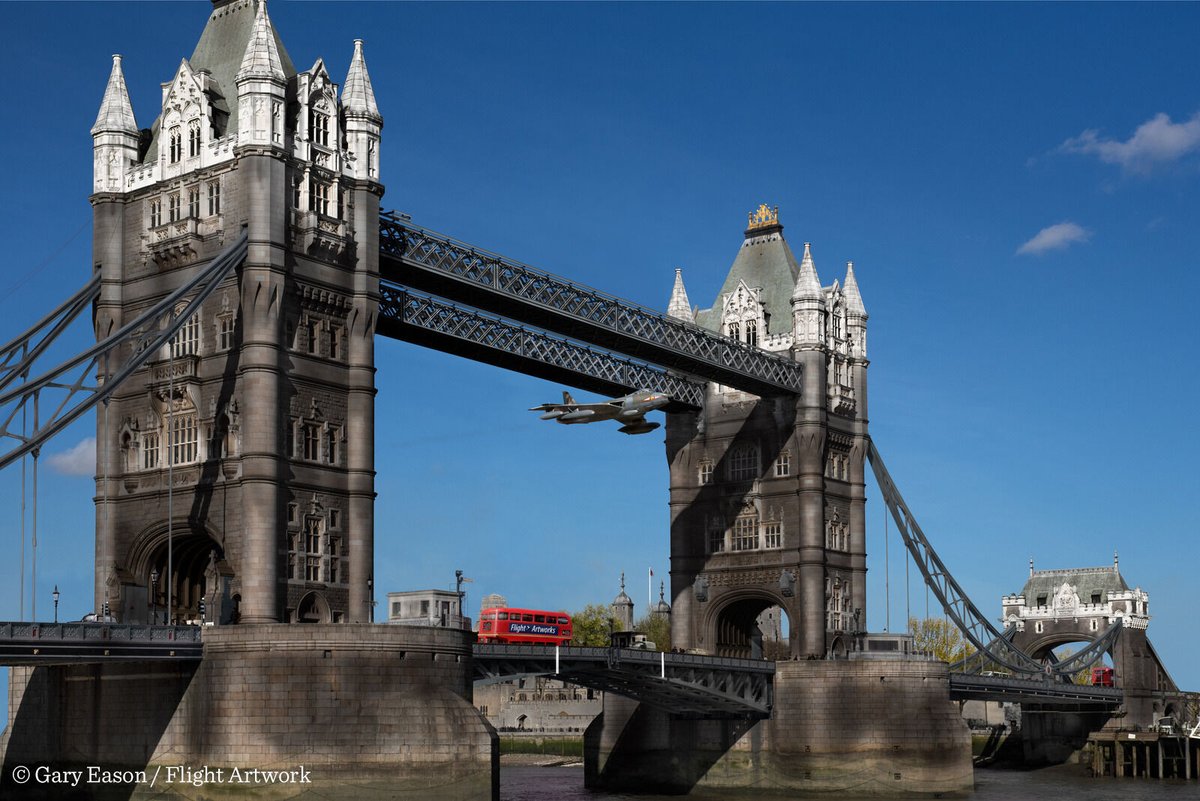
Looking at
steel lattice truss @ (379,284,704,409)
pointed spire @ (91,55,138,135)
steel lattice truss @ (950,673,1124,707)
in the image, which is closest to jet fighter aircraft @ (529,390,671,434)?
steel lattice truss @ (379,284,704,409)

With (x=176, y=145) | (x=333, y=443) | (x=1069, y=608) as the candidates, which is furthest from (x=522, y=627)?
(x=1069, y=608)

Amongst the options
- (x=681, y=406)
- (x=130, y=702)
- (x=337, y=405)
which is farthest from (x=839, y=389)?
(x=130, y=702)

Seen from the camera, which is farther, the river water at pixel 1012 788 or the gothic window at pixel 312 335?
the river water at pixel 1012 788

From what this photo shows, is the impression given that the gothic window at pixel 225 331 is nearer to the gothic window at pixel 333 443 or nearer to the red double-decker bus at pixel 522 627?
the gothic window at pixel 333 443

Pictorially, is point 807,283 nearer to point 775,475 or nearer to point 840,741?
point 775,475

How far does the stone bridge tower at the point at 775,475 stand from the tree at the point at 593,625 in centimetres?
6554

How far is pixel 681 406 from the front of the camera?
109 metres

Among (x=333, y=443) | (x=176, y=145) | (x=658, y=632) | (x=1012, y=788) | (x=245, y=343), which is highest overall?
(x=176, y=145)

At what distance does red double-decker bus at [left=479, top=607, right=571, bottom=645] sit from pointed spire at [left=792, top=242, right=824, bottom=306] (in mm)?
24863

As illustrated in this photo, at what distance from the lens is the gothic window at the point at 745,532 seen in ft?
356

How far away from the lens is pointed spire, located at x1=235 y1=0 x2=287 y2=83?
7475cm

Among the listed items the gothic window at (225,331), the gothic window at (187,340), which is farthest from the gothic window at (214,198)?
the gothic window at (225,331)

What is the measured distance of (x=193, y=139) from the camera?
77062mm

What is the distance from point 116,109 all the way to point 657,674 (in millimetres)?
39445
